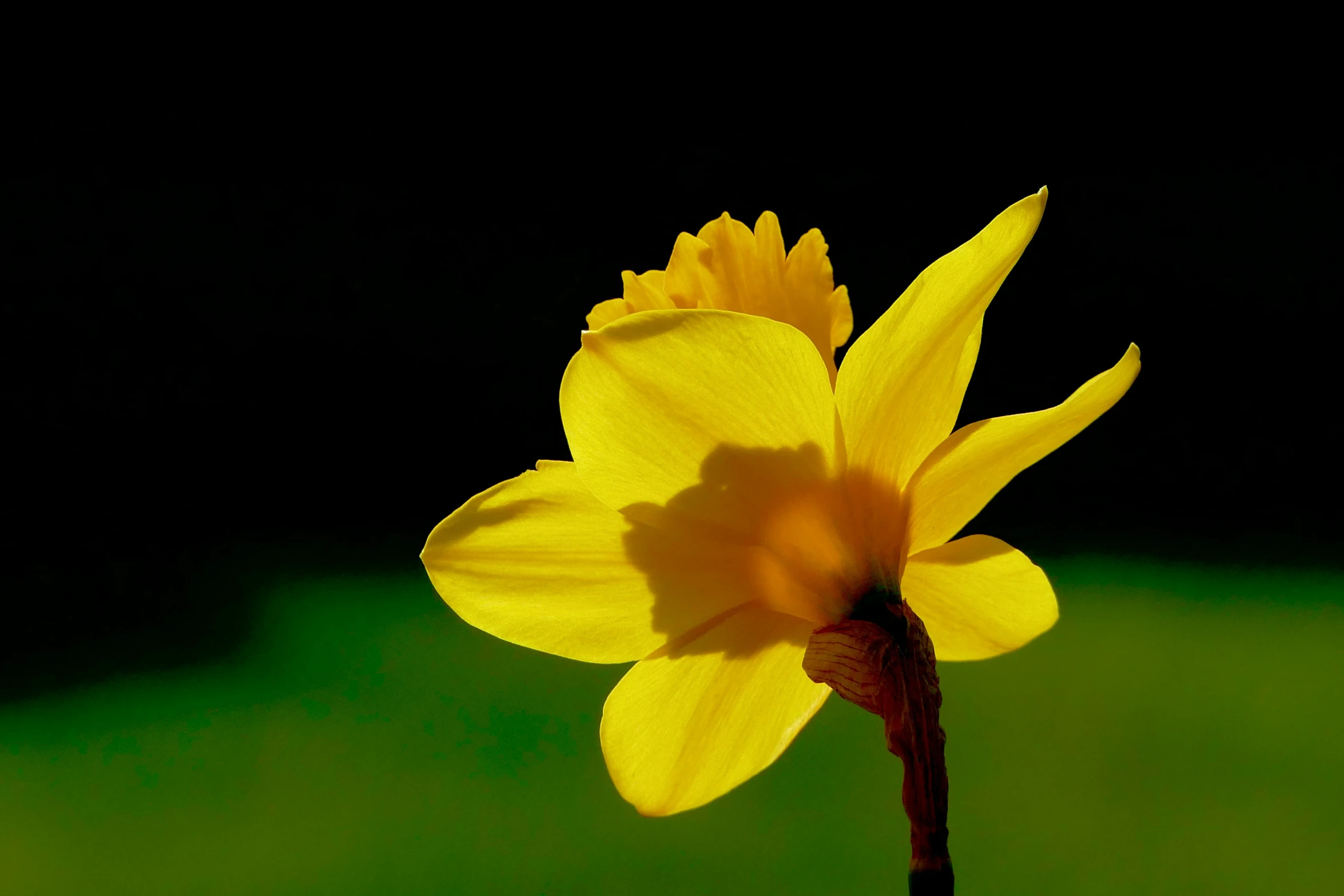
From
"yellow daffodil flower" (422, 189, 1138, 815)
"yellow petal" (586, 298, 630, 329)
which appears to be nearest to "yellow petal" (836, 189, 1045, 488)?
"yellow daffodil flower" (422, 189, 1138, 815)

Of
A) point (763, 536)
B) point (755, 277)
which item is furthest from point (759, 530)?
point (755, 277)

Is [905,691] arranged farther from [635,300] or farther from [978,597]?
[635,300]

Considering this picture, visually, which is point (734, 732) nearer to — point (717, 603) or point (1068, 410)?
point (717, 603)

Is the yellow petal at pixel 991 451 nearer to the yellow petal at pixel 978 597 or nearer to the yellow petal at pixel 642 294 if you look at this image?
the yellow petal at pixel 978 597

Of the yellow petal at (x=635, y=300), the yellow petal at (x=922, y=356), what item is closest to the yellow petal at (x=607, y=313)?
the yellow petal at (x=635, y=300)

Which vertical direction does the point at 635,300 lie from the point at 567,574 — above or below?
above
